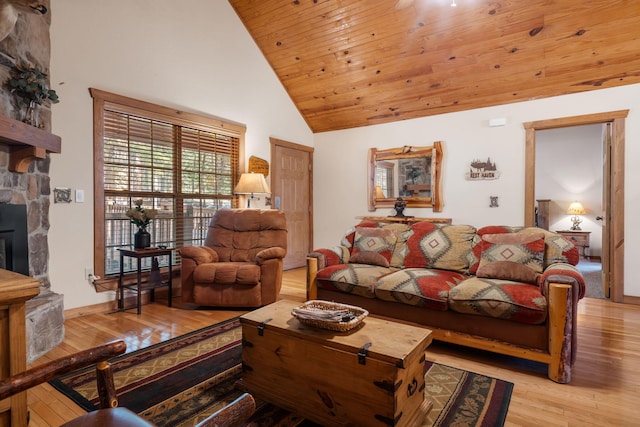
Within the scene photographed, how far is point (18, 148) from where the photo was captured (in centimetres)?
248

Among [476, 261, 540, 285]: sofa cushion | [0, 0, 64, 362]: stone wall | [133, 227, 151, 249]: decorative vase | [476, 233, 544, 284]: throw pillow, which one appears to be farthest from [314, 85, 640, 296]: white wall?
[0, 0, 64, 362]: stone wall

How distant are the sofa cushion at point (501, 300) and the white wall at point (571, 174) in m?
6.15

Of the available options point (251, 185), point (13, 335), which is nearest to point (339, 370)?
point (13, 335)

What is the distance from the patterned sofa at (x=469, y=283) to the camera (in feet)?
6.91

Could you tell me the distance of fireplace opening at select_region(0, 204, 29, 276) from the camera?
242cm

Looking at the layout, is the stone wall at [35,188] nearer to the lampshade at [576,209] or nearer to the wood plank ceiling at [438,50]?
the wood plank ceiling at [438,50]

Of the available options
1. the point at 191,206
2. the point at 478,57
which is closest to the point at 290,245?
the point at 191,206

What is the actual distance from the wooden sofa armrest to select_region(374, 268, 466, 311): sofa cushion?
6.46 feet

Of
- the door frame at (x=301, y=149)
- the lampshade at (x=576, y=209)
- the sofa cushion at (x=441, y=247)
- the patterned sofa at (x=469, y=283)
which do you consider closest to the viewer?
the patterned sofa at (x=469, y=283)

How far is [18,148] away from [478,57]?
4.56 m

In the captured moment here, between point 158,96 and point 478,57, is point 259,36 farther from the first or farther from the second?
point 478,57

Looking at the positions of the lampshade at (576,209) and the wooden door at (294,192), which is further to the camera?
the lampshade at (576,209)

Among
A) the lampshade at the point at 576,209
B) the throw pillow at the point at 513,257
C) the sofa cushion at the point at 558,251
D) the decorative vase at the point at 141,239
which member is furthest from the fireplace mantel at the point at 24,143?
the lampshade at the point at 576,209

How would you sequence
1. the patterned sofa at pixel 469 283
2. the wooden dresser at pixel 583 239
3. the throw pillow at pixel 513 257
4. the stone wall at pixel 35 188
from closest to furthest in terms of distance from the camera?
the patterned sofa at pixel 469 283 → the stone wall at pixel 35 188 → the throw pillow at pixel 513 257 → the wooden dresser at pixel 583 239
